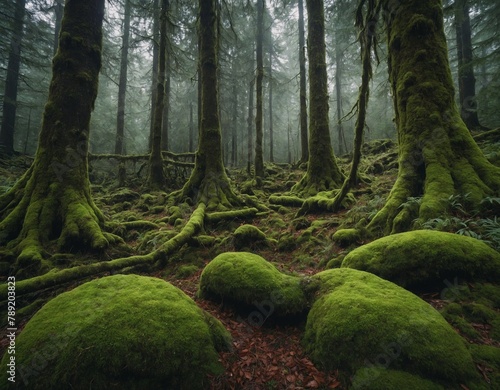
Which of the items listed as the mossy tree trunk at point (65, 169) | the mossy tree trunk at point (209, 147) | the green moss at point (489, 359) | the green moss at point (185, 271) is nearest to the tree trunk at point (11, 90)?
the mossy tree trunk at point (65, 169)

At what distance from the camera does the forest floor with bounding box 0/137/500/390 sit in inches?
104

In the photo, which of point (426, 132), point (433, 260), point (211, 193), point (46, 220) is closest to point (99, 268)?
point (46, 220)

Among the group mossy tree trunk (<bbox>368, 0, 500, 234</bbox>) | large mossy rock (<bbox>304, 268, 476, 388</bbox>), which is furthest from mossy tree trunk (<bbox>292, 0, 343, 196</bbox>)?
large mossy rock (<bbox>304, 268, 476, 388</bbox>)

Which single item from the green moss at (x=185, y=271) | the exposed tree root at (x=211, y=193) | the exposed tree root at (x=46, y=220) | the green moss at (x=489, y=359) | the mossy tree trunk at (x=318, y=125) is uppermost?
the mossy tree trunk at (x=318, y=125)

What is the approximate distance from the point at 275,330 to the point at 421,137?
4.60m

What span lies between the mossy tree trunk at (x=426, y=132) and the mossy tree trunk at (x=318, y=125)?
12.5 feet

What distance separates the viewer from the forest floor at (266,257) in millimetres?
2631

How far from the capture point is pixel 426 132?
5102 millimetres

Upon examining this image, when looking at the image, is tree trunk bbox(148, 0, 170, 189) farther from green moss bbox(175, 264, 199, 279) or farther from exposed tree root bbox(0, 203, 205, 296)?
green moss bbox(175, 264, 199, 279)

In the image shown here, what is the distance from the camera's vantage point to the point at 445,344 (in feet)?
7.64

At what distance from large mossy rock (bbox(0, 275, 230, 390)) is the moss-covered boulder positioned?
0.72 meters

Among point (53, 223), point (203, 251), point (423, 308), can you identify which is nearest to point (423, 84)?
point (423, 308)

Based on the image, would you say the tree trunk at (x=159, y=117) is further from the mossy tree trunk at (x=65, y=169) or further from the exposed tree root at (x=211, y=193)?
the mossy tree trunk at (x=65, y=169)

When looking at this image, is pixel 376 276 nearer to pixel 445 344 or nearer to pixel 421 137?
pixel 445 344
